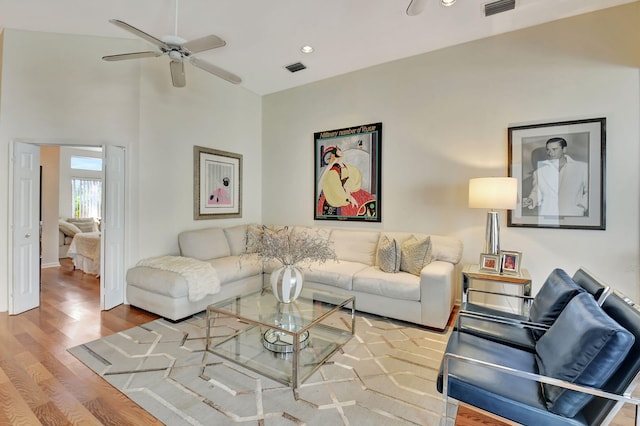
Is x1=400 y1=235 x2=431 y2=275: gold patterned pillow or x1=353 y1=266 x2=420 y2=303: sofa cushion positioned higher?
x1=400 y1=235 x2=431 y2=275: gold patterned pillow

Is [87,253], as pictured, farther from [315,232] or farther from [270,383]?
[270,383]

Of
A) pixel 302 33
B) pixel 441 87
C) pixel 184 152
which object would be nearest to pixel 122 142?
pixel 184 152

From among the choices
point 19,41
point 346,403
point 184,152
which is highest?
point 19,41

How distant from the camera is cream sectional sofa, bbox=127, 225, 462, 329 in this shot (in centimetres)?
310

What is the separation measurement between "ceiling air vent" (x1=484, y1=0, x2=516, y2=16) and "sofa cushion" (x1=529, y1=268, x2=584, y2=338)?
2.55 m

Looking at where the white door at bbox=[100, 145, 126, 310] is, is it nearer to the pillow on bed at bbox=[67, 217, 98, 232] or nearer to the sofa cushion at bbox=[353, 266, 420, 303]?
the sofa cushion at bbox=[353, 266, 420, 303]

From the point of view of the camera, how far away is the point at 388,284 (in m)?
3.26

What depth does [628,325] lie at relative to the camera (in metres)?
1.33

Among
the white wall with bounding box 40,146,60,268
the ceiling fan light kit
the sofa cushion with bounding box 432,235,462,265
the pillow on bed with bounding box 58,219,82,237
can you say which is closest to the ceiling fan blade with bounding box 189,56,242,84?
the ceiling fan light kit

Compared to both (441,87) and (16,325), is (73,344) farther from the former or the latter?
(441,87)

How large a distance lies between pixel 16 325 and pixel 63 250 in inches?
167

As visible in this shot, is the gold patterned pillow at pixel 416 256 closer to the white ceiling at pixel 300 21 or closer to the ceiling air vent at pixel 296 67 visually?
the white ceiling at pixel 300 21

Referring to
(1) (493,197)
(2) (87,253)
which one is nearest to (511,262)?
(1) (493,197)

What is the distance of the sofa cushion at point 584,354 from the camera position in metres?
1.21
